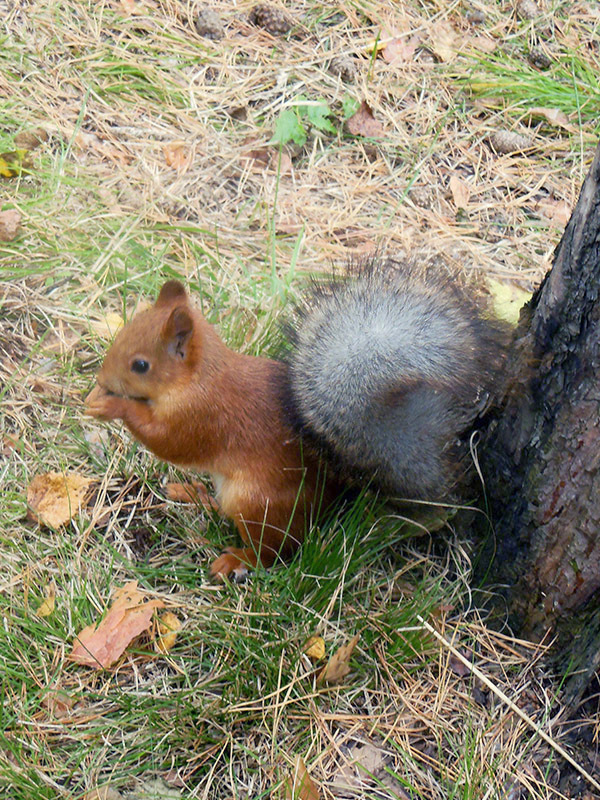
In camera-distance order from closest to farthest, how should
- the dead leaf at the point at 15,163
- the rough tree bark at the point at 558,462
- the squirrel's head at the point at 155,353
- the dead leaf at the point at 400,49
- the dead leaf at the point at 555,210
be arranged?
1. the rough tree bark at the point at 558,462
2. the squirrel's head at the point at 155,353
3. the dead leaf at the point at 15,163
4. the dead leaf at the point at 555,210
5. the dead leaf at the point at 400,49

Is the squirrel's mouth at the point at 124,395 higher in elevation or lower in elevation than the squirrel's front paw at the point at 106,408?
A: higher

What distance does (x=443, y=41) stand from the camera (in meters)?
3.43

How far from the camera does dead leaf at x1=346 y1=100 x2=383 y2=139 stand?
3145 mm

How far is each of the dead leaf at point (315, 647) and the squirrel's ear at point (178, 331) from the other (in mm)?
710

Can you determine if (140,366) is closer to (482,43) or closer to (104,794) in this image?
(104,794)

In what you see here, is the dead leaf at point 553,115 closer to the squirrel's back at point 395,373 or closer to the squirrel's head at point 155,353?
the squirrel's back at point 395,373

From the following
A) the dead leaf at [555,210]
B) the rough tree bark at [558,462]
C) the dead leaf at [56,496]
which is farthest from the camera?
the dead leaf at [555,210]

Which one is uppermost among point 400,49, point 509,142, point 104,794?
point 400,49

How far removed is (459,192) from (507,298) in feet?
2.30

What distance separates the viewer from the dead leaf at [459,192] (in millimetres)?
2943

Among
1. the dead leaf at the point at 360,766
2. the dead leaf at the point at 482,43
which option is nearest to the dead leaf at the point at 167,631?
the dead leaf at the point at 360,766

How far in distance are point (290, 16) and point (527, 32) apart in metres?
1.01

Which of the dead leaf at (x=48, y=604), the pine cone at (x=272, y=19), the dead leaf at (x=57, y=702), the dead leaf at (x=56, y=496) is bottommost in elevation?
the dead leaf at (x=57, y=702)

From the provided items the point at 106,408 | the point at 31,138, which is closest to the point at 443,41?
the point at 31,138
